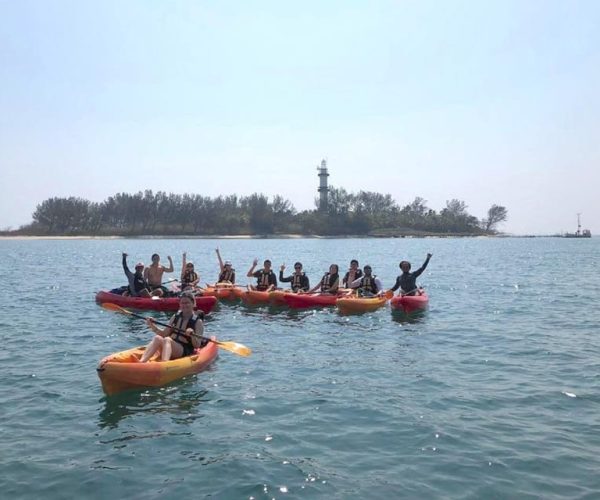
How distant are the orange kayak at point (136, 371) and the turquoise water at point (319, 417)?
0.21 metres

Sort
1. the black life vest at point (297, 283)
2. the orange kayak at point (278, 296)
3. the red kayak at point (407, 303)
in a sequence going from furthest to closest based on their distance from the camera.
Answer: the black life vest at point (297, 283) < the orange kayak at point (278, 296) < the red kayak at point (407, 303)

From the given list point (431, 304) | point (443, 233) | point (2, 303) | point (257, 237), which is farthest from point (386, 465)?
point (443, 233)

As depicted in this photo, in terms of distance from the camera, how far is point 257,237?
11419cm

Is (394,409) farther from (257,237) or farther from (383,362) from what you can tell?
(257,237)

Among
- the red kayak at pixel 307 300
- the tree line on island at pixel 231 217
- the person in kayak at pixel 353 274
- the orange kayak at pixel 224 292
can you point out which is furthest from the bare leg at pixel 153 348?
the tree line on island at pixel 231 217

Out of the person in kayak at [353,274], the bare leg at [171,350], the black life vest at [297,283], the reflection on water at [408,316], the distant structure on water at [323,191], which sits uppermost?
the distant structure on water at [323,191]

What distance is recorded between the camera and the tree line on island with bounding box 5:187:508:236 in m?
105

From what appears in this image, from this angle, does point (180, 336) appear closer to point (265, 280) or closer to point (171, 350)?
point (171, 350)

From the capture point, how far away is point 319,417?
769 cm

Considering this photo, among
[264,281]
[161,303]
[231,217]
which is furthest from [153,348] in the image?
[231,217]

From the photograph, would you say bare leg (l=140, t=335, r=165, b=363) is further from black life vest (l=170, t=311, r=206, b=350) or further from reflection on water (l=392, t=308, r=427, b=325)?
reflection on water (l=392, t=308, r=427, b=325)

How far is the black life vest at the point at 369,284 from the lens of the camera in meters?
17.2

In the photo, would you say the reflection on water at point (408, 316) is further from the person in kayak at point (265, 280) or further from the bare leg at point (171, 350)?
the bare leg at point (171, 350)

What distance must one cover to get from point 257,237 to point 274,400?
106183mm
